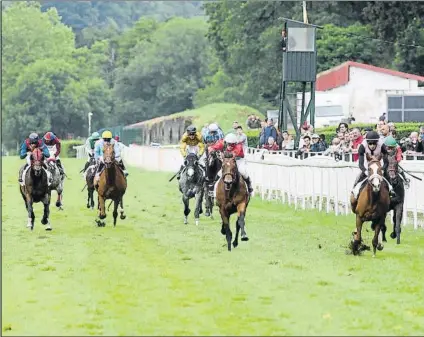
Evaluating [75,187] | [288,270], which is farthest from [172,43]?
[288,270]

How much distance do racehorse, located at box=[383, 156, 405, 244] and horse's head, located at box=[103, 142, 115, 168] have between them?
229 inches

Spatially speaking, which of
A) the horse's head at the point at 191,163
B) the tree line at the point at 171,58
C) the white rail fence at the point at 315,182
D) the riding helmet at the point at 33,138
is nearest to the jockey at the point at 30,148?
the riding helmet at the point at 33,138

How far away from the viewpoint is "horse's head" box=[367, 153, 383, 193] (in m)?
17.7

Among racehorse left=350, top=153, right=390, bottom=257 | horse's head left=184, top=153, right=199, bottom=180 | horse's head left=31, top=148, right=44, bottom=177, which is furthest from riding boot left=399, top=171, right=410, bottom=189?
horse's head left=31, top=148, right=44, bottom=177

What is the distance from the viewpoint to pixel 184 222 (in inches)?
960

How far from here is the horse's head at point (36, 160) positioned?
73.0 ft

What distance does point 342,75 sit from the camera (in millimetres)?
60656

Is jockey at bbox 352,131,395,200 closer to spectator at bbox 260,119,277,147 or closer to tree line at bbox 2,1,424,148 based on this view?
Result: spectator at bbox 260,119,277,147

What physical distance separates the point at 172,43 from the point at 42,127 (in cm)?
1936

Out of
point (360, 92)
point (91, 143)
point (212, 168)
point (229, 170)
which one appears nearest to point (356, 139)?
point (212, 168)

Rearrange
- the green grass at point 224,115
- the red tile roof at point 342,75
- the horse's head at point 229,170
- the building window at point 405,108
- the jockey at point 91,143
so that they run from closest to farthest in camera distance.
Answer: the horse's head at point 229,170
the jockey at point 91,143
the building window at point 405,108
the red tile roof at point 342,75
the green grass at point 224,115

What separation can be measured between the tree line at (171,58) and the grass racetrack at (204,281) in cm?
4510

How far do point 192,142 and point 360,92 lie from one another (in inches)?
1401

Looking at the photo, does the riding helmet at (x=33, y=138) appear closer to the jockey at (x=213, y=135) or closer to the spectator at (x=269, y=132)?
the jockey at (x=213, y=135)
